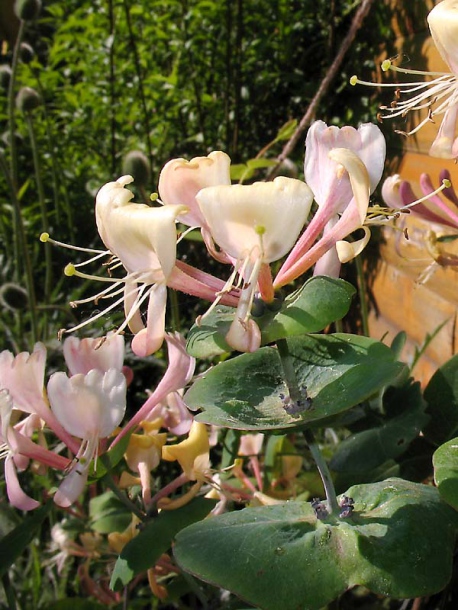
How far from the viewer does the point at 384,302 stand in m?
1.47

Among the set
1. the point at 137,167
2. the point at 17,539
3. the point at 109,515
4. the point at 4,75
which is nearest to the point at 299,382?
the point at 17,539

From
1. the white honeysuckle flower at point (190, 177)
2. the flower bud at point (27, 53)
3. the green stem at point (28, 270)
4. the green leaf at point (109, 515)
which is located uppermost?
the white honeysuckle flower at point (190, 177)

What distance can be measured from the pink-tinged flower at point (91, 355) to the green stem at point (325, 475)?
160 mm

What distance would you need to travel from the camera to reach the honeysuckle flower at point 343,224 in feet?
1.12

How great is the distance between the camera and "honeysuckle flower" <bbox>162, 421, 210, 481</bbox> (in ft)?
1.97

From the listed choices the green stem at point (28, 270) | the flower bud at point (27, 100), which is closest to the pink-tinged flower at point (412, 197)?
the green stem at point (28, 270)

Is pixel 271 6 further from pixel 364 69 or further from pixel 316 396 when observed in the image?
pixel 316 396

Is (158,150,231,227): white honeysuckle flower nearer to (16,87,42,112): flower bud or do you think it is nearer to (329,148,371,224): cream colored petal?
(329,148,371,224): cream colored petal

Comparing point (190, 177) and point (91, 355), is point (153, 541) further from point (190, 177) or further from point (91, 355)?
point (190, 177)

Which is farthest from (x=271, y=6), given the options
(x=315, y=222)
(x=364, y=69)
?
(x=315, y=222)

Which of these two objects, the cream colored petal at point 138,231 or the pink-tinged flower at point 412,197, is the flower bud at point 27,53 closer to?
the pink-tinged flower at point 412,197

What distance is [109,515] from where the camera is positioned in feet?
2.40

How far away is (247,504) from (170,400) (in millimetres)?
145

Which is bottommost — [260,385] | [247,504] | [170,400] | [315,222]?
[247,504]
